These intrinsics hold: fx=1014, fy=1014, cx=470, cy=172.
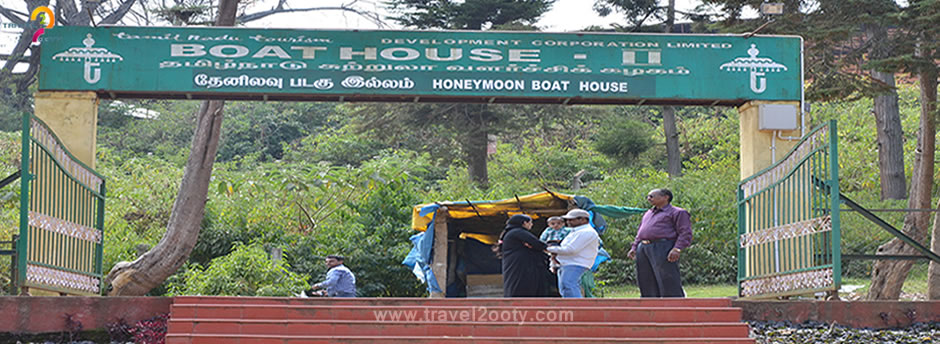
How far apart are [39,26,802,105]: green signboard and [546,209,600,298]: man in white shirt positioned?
1670mm

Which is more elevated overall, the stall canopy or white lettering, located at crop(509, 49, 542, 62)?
white lettering, located at crop(509, 49, 542, 62)

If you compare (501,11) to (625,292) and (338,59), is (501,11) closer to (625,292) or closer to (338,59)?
(625,292)

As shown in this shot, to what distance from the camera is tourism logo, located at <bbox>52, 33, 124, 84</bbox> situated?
1140 cm

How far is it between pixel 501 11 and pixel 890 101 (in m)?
10.7

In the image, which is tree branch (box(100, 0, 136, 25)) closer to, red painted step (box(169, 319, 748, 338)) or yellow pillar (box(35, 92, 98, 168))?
yellow pillar (box(35, 92, 98, 168))

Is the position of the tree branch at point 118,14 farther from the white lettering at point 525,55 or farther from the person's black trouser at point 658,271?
the person's black trouser at point 658,271

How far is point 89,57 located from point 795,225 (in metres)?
7.86

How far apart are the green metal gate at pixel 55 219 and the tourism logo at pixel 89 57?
3.57 feet

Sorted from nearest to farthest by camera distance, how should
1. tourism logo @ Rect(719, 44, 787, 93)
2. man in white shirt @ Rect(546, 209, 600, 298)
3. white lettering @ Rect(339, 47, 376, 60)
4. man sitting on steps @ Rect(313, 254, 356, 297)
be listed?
man in white shirt @ Rect(546, 209, 600, 298), white lettering @ Rect(339, 47, 376, 60), tourism logo @ Rect(719, 44, 787, 93), man sitting on steps @ Rect(313, 254, 356, 297)

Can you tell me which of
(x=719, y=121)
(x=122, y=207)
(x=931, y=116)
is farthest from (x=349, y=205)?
(x=719, y=121)

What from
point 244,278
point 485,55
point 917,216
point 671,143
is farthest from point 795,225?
point 671,143

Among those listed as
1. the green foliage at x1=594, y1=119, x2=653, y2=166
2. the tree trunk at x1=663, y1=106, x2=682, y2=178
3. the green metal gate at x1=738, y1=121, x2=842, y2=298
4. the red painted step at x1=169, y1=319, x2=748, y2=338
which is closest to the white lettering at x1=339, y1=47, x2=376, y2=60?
the red painted step at x1=169, y1=319, x2=748, y2=338

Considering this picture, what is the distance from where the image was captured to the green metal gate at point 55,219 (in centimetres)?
950

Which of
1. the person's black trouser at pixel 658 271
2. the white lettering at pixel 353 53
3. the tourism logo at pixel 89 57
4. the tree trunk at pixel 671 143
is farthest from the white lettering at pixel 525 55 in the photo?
the tree trunk at pixel 671 143
